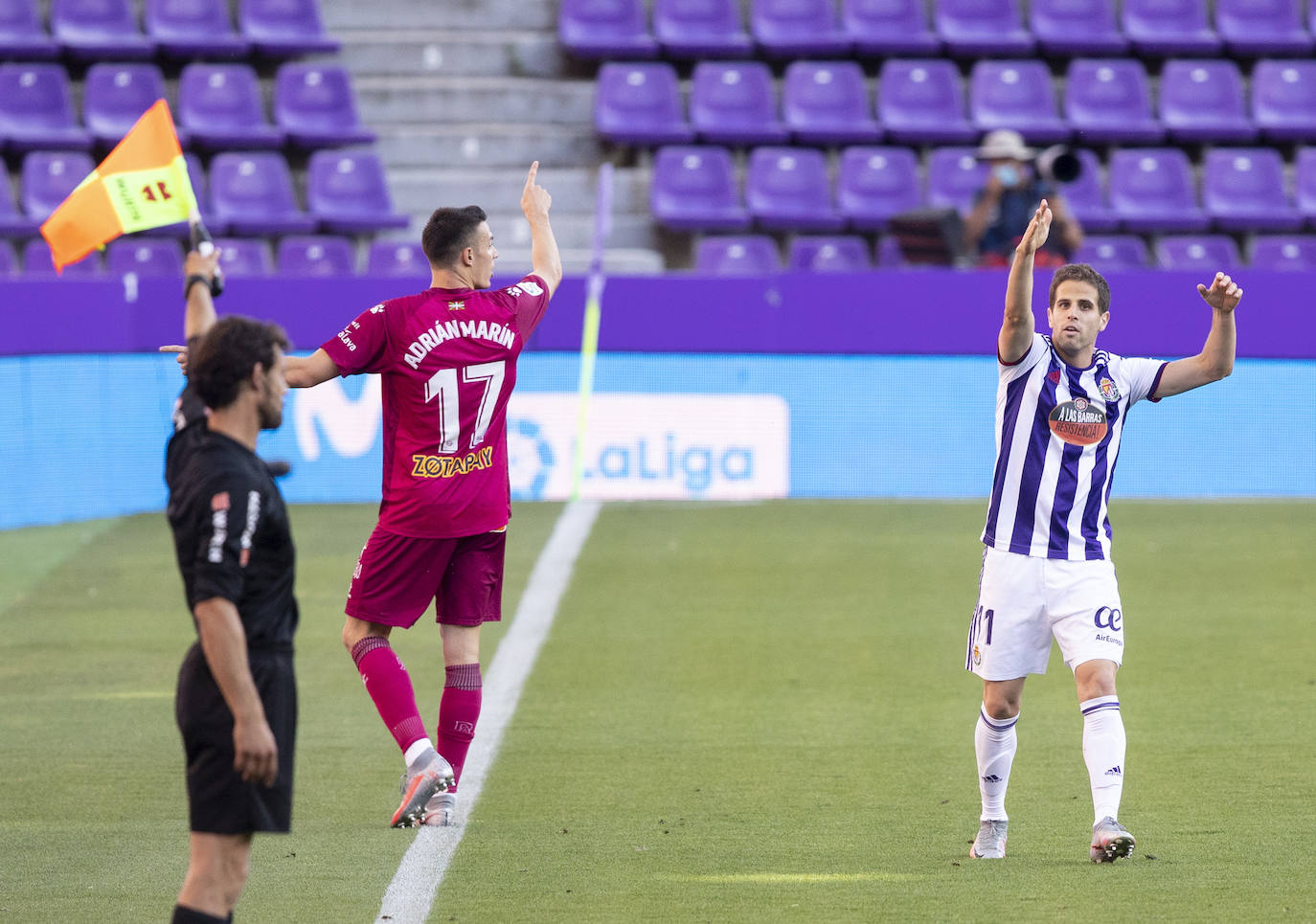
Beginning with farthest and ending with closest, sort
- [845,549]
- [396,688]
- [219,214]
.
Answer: [219,214] → [845,549] → [396,688]

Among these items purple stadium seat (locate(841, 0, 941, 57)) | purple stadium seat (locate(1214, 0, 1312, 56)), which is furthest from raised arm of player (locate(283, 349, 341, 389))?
purple stadium seat (locate(1214, 0, 1312, 56))

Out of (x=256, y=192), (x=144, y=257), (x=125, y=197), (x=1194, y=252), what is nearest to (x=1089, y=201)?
(x=1194, y=252)

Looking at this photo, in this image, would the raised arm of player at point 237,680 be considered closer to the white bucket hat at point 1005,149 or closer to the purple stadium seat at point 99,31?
the white bucket hat at point 1005,149

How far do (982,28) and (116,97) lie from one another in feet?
27.6

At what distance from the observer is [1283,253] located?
15766 millimetres

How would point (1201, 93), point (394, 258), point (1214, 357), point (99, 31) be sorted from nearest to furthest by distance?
point (1214, 357)
point (394, 258)
point (99, 31)
point (1201, 93)

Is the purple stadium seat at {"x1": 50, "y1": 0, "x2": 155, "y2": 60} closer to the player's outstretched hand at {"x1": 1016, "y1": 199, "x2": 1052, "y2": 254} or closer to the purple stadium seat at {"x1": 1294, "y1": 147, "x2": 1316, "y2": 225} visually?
the purple stadium seat at {"x1": 1294, "y1": 147, "x2": 1316, "y2": 225}

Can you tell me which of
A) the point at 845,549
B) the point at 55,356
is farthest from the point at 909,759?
the point at 55,356

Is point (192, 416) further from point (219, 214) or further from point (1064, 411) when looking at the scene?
point (219, 214)

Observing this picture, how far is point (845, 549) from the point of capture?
11492 millimetres

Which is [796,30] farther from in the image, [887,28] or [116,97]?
[116,97]

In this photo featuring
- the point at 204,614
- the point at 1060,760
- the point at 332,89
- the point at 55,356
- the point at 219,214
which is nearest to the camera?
the point at 204,614

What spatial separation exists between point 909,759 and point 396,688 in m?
2.11

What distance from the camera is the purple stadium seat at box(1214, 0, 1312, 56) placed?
17719 mm
